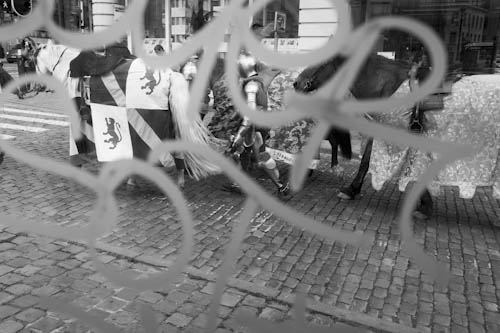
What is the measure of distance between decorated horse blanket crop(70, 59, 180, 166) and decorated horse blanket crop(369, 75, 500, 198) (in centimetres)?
199

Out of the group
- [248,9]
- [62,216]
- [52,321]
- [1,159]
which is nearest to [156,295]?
[52,321]

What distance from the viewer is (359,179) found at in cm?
492

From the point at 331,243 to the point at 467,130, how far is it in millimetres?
1491

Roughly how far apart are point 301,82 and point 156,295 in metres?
2.43

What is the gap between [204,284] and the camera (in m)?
3.03

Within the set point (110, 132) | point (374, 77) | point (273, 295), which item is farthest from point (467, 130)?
point (110, 132)

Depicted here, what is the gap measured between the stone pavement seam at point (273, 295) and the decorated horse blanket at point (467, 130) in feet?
5.48

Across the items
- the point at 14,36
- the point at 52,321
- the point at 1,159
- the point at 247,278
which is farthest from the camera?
the point at 1,159

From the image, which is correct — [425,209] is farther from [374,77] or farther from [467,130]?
[374,77]

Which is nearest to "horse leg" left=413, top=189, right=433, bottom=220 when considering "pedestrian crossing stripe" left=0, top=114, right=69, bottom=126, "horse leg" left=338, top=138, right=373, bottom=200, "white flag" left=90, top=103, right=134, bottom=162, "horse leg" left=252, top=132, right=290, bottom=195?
"horse leg" left=338, top=138, right=373, bottom=200

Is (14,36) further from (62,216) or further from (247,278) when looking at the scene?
(62,216)

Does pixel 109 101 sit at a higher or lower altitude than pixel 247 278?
higher

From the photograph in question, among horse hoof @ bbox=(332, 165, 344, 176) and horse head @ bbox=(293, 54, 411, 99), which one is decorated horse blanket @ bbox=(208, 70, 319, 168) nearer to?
horse head @ bbox=(293, 54, 411, 99)

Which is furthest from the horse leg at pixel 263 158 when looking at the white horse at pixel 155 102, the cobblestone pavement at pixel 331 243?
the white horse at pixel 155 102
